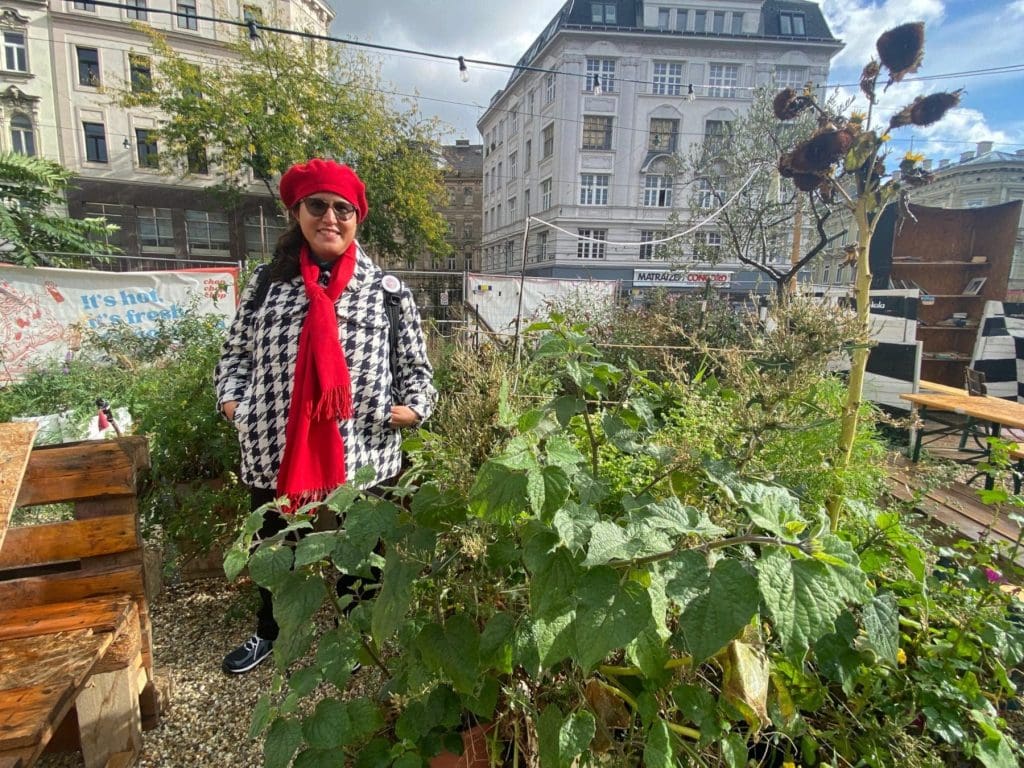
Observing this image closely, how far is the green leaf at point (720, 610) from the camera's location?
0.61m

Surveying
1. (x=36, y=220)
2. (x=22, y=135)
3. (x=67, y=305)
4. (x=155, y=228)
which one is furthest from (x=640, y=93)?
(x=22, y=135)

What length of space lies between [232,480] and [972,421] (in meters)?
5.48

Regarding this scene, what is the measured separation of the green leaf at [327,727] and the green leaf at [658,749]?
52cm

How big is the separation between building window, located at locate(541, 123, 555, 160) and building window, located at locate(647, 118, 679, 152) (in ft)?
17.9

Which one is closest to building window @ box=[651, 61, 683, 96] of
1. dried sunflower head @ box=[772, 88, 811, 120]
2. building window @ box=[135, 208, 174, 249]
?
building window @ box=[135, 208, 174, 249]

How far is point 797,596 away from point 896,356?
5.30 meters

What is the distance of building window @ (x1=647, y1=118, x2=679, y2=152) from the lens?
2778 centimetres

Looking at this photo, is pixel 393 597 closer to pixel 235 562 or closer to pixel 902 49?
pixel 235 562

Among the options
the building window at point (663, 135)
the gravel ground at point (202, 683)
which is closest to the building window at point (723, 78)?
the building window at point (663, 135)

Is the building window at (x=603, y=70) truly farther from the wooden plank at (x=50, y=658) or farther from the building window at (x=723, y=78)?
the wooden plank at (x=50, y=658)

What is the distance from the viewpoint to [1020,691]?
1.15 metres

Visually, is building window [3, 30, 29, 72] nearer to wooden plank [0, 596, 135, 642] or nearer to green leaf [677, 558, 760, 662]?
Result: wooden plank [0, 596, 135, 642]

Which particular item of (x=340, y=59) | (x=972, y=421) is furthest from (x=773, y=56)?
(x=972, y=421)

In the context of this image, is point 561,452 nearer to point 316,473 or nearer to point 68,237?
point 316,473
